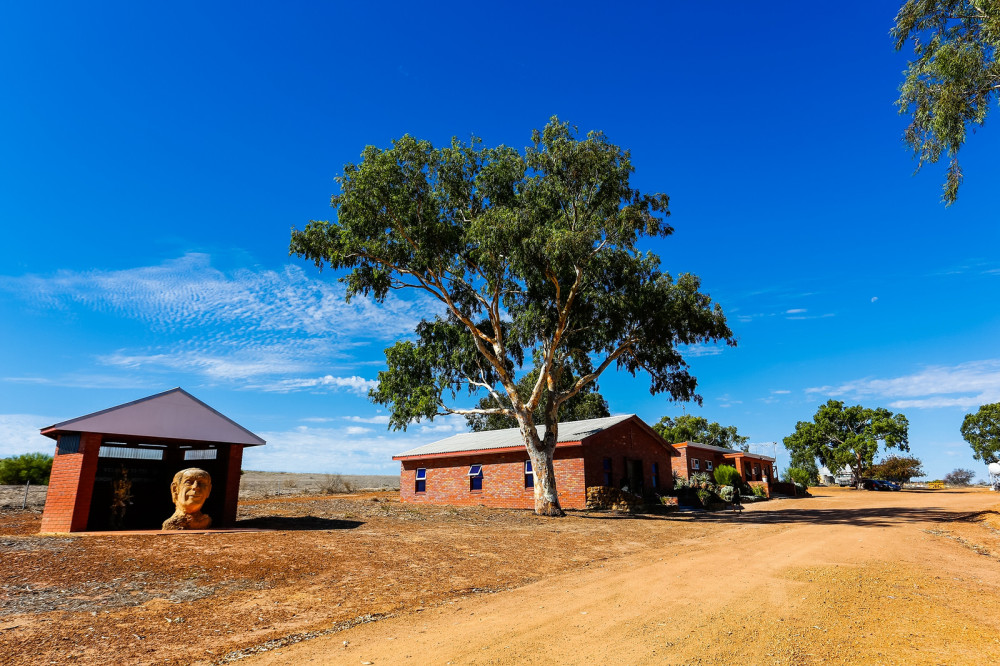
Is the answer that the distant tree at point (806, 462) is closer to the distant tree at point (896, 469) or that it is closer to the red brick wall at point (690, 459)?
the distant tree at point (896, 469)

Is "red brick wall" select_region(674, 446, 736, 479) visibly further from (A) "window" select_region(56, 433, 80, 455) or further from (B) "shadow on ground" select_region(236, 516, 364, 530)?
(A) "window" select_region(56, 433, 80, 455)

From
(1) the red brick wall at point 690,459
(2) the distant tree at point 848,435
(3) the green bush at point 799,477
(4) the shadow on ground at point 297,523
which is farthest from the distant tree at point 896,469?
(4) the shadow on ground at point 297,523

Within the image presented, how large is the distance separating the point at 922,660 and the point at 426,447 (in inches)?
1361

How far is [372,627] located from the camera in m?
7.62

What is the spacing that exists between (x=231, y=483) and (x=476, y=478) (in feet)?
56.0

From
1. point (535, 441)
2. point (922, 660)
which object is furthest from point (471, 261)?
point (922, 660)

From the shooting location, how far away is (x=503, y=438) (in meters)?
35.3

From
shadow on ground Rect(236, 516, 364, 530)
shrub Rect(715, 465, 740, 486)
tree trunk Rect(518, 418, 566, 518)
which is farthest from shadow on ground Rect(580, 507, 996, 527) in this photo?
shrub Rect(715, 465, 740, 486)

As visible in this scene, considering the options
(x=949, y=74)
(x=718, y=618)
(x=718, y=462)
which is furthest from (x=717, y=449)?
(x=718, y=618)

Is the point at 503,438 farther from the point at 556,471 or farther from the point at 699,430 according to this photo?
the point at 699,430

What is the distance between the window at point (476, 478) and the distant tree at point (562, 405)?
10.2ft

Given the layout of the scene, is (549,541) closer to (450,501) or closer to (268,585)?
(268,585)

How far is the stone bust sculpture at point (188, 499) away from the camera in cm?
1577

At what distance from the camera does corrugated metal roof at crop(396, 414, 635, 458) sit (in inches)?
1206
